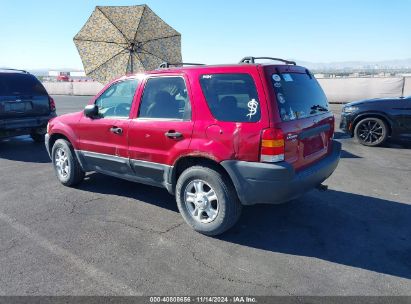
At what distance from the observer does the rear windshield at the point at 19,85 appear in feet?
26.1

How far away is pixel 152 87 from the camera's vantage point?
4344 mm

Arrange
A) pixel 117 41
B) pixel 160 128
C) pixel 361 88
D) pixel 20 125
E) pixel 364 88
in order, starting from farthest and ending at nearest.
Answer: pixel 361 88, pixel 364 88, pixel 117 41, pixel 20 125, pixel 160 128

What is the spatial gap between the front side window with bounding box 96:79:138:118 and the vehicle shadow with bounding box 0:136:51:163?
3302 millimetres

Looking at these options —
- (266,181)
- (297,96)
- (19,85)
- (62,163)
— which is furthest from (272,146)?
(19,85)

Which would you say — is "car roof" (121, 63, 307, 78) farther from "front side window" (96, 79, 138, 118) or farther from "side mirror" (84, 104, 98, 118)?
"side mirror" (84, 104, 98, 118)

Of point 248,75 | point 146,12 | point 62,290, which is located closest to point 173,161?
point 248,75

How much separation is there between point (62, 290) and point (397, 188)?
4984 millimetres

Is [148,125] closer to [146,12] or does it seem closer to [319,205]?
[319,205]

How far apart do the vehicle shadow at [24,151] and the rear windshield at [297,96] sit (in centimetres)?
575

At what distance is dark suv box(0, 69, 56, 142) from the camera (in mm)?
7875

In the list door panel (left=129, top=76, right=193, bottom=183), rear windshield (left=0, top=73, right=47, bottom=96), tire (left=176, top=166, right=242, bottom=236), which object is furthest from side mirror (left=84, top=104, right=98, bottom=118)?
rear windshield (left=0, top=73, right=47, bottom=96)

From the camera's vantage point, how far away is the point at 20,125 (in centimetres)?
807

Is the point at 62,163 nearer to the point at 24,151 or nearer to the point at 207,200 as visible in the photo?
the point at 207,200

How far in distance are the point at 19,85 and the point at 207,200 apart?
21.3 feet
